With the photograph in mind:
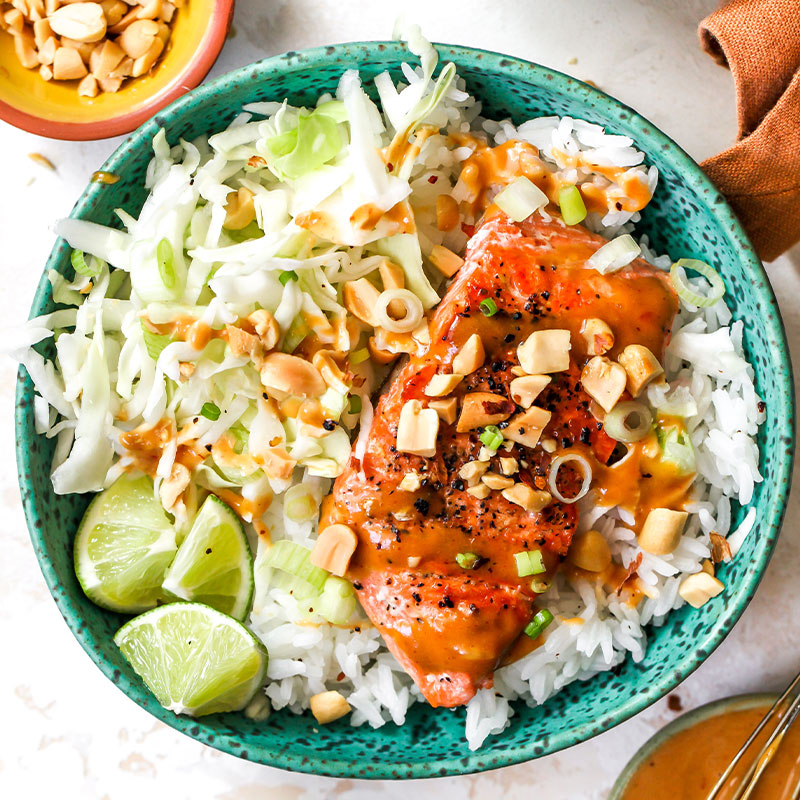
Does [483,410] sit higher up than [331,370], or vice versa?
[483,410]

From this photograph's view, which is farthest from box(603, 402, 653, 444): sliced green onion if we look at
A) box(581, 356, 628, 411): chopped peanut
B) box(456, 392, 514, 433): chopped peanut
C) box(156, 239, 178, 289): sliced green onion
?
box(156, 239, 178, 289): sliced green onion

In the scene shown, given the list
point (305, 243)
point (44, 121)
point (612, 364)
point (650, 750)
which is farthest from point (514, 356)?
point (44, 121)

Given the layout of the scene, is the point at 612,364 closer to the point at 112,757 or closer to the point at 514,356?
the point at 514,356

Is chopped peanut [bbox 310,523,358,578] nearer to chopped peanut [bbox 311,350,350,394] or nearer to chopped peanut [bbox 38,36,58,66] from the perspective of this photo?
chopped peanut [bbox 311,350,350,394]

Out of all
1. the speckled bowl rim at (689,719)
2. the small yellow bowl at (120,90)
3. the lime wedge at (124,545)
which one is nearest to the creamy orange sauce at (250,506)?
the lime wedge at (124,545)

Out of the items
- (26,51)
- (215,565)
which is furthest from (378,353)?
(26,51)

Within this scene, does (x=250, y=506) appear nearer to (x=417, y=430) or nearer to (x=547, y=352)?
(x=417, y=430)
